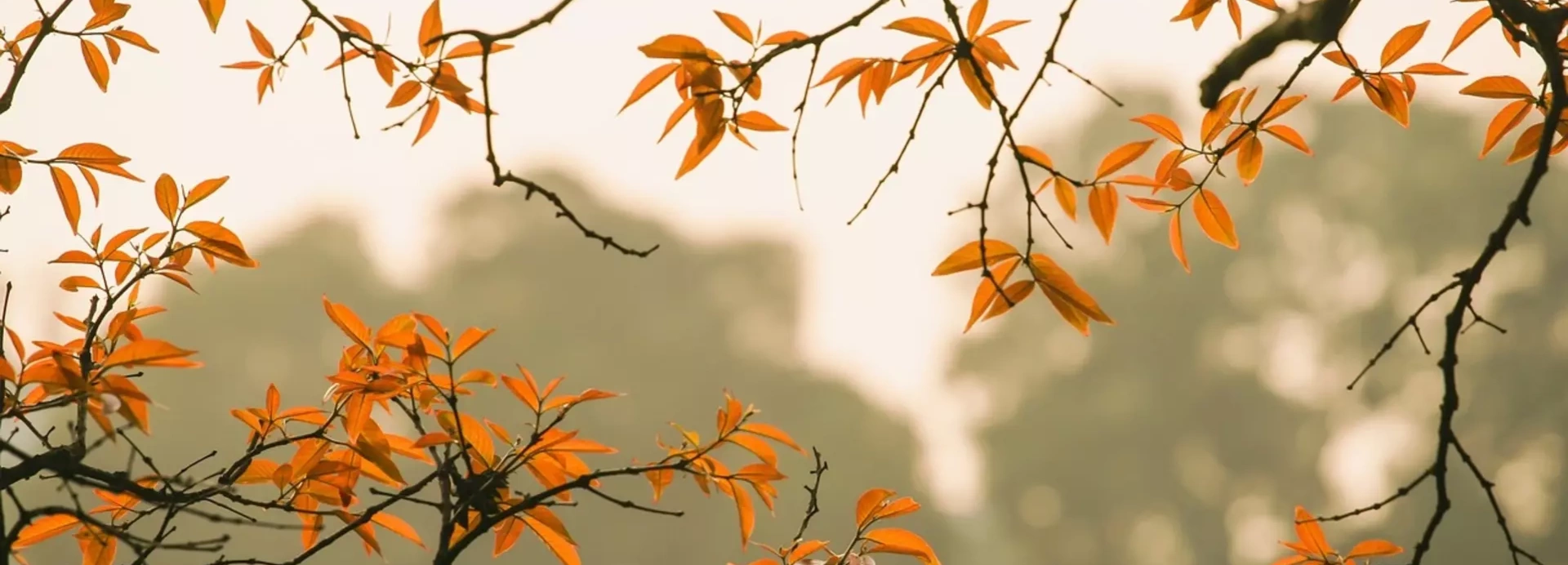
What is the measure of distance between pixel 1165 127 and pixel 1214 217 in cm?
13

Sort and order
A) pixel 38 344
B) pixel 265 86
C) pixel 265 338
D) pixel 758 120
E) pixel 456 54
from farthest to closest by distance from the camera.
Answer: pixel 265 338, pixel 265 86, pixel 456 54, pixel 758 120, pixel 38 344

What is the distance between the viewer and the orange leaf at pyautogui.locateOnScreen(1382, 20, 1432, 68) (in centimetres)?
98

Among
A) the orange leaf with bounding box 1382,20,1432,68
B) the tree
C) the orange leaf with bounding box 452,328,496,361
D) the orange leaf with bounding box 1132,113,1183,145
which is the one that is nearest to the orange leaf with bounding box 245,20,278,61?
the tree

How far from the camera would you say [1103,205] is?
0.95 meters

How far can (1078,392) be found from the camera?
341 inches

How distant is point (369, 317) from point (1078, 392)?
5862mm

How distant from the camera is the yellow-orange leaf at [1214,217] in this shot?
98cm

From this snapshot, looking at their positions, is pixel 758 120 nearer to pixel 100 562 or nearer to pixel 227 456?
pixel 100 562

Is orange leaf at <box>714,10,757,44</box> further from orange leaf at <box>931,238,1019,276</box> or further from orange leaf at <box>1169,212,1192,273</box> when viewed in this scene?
orange leaf at <box>1169,212,1192,273</box>

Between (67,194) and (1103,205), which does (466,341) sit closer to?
(67,194)

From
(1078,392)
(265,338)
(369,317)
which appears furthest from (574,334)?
(1078,392)

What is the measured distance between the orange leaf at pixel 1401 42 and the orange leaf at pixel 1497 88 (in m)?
0.06

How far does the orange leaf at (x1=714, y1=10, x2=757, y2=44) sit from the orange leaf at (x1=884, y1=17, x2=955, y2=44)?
12cm

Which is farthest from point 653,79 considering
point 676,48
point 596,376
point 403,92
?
point 596,376
